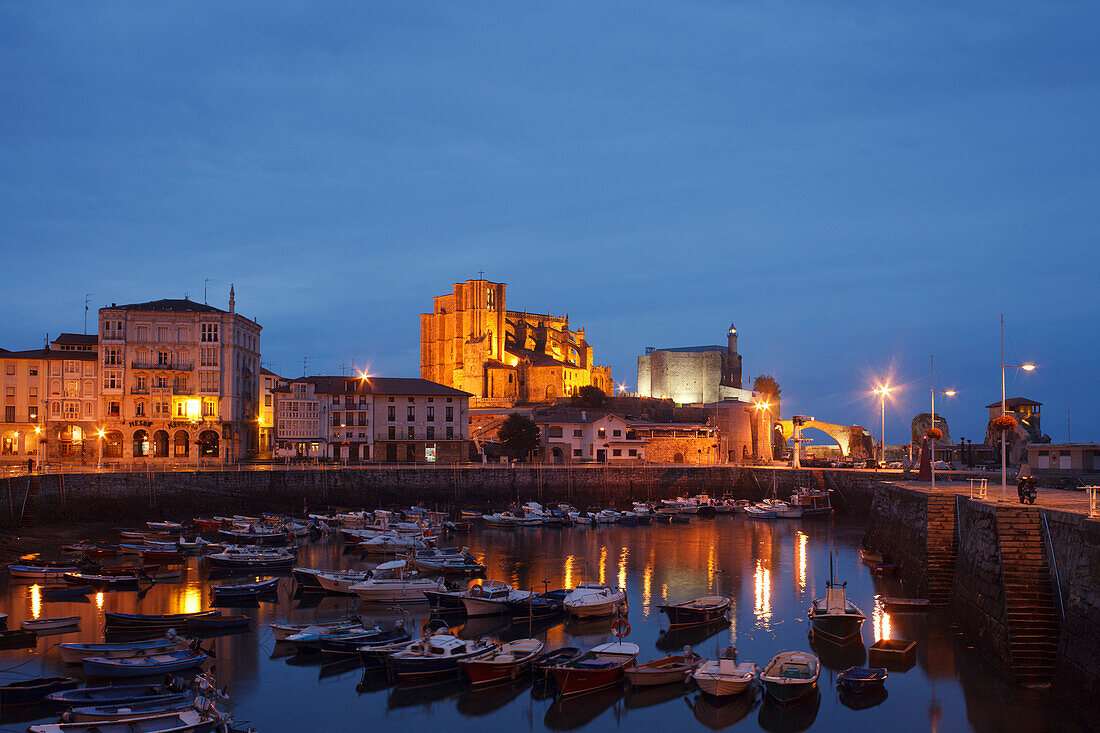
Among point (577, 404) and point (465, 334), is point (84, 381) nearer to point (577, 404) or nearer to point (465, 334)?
point (577, 404)

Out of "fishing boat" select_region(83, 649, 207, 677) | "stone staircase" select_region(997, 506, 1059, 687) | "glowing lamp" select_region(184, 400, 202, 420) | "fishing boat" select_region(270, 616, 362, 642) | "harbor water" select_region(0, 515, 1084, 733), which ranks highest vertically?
"glowing lamp" select_region(184, 400, 202, 420)

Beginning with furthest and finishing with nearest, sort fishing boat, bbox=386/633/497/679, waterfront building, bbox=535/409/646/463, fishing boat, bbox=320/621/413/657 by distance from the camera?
waterfront building, bbox=535/409/646/463 < fishing boat, bbox=320/621/413/657 < fishing boat, bbox=386/633/497/679

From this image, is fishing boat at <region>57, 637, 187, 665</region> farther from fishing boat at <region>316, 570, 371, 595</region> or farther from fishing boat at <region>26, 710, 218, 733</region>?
fishing boat at <region>316, 570, 371, 595</region>

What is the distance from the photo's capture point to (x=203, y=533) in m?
51.1

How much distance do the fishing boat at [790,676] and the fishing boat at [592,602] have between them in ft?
26.8

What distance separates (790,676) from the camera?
74.0 feet

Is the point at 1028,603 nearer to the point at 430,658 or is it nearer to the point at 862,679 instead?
the point at 862,679

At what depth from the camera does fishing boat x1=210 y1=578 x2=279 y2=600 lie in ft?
111

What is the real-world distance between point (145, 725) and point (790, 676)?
49.7ft

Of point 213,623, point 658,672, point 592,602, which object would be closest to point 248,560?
point 213,623

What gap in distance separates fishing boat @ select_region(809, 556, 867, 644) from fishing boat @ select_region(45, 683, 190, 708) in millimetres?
18722

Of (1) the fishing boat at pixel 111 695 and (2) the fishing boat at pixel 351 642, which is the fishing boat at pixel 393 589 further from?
(1) the fishing boat at pixel 111 695

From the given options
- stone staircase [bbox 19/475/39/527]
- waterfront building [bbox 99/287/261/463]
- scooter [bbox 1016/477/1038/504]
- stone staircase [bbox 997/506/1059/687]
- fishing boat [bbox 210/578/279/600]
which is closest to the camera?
stone staircase [bbox 997/506/1059/687]

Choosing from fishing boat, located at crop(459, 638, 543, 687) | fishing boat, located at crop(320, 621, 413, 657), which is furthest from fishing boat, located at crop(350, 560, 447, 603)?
fishing boat, located at crop(459, 638, 543, 687)
